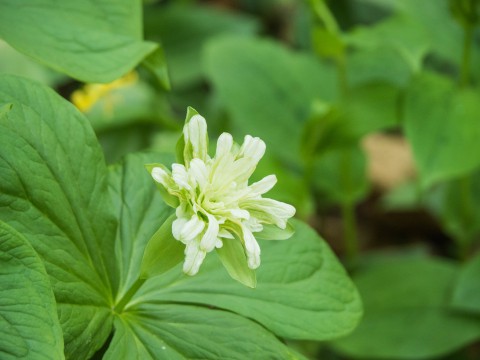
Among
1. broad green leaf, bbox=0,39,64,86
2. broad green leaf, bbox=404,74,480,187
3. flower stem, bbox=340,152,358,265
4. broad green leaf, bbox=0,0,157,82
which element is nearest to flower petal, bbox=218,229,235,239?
broad green leaf, bbox=0,0,157,82

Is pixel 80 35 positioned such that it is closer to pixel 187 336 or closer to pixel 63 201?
pixel 63 201

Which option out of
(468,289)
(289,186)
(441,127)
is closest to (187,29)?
(289,186)

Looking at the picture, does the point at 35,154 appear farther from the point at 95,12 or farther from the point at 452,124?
the point at 452,124

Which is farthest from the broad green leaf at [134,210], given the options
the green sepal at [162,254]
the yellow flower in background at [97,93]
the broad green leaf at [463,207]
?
the broad green leaf at [463,207]

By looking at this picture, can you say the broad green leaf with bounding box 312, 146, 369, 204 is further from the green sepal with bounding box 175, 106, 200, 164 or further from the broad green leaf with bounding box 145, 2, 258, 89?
the green sepal with bounding box 175, 106, 200, 164

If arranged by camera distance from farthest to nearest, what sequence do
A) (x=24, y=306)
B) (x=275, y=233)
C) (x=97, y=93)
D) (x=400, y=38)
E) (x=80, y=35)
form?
(x=97, y=93), (x=400, y=38), (x=80, y=35), (x=275, y=233), (x=24, y=306)

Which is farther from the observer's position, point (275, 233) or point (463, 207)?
point (463, 207)
